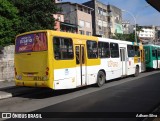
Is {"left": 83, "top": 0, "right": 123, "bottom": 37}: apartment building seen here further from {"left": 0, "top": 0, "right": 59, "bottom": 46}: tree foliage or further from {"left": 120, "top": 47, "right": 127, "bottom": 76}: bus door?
{"left": 120, "top": 47, "right": 127, "bottom": 76}: bus door

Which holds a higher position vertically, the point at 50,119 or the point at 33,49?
the point at 33,49

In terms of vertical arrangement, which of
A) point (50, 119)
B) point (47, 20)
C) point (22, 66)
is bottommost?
point (50, 119)

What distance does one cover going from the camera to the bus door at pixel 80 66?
1446cm

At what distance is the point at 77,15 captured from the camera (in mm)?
56906

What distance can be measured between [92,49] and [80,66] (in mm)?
1686

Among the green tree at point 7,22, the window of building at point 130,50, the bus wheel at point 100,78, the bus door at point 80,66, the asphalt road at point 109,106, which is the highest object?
the green tree at point 7,22

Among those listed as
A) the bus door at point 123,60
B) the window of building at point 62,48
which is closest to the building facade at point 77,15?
the bus door at point 123,60

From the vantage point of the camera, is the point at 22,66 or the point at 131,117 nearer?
the point at 131,117

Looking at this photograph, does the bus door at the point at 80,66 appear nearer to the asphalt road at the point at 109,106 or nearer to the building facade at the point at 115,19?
the asphalt road at the point at 109,106

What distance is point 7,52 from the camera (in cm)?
2219

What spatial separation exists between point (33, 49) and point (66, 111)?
177 inches

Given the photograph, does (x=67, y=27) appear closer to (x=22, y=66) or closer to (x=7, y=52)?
(x=7, y=52)

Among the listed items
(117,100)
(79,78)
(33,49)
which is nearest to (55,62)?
(33,49)

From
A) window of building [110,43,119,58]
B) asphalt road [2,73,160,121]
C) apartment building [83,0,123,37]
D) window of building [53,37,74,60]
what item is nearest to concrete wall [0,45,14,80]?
window of building [110,43,119,58]
